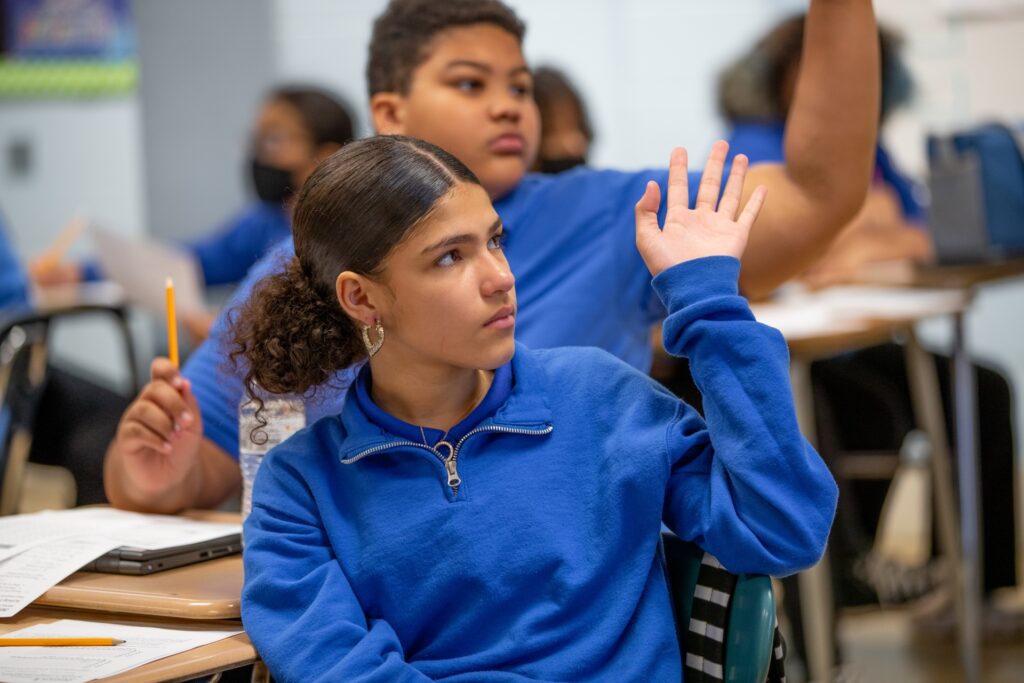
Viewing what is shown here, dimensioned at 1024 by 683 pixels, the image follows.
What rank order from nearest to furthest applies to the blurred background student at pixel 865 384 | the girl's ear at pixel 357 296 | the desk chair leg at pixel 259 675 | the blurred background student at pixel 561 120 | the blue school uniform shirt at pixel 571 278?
the desk chair leg at pixel 259 675 → the girl's ear at pixel 357 296 → the blue school uniform shirt at pixel 571 278 → the blurred background student at pixel 561 120 → the blurred background student at pixel 865 384

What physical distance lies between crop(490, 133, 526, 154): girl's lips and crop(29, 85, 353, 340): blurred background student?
1.92 meters

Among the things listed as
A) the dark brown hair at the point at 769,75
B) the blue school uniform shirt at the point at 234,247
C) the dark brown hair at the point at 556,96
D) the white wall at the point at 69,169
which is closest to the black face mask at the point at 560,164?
the dark brown hair at the point at 556,96

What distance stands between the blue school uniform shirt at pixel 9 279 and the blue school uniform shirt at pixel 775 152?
1.79 m

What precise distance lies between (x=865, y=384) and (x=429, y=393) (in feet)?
7.57

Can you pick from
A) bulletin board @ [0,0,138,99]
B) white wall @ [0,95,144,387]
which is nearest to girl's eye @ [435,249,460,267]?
white wall @ [0,95,144,387]

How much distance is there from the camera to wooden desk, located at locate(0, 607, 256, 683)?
108 centimetres

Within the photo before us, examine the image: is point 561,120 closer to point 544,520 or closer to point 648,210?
point 648,210

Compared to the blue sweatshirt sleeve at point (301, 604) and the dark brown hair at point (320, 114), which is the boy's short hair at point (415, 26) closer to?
the blue sweatshirt sleeve at point (301, 604)

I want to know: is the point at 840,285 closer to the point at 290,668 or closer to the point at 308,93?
the point at 308,93

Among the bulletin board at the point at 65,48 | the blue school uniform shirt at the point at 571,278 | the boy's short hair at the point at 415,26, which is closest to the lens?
the blue school uniform shirt at the point at 571,278

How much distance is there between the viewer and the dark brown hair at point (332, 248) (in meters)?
1.27

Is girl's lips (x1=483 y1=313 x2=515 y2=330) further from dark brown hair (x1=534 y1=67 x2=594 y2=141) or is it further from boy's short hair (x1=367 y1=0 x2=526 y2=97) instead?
dark brown hair (x1=534 y1=67 x2=594 y2=141)

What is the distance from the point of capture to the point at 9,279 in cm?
307

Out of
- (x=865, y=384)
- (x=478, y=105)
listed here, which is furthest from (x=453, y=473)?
(x=865, y=384)
